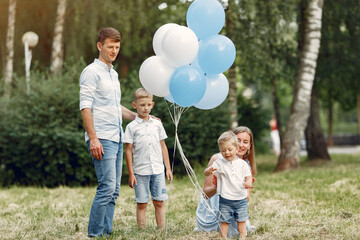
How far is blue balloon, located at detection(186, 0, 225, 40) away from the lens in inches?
173

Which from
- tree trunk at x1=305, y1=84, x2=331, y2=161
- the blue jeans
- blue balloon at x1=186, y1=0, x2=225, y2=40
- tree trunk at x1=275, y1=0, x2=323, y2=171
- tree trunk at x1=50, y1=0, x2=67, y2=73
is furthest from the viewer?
tree trunk at x1=305, y1=84, x2=331, y2=161

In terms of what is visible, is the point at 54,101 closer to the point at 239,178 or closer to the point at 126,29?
the point at 126,29

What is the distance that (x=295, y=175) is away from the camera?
30.2 ft

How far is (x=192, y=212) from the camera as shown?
5883 mm

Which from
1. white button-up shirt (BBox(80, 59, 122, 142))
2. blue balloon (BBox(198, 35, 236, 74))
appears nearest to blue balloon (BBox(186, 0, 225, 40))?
blue balloon (BBox(198, 35, 236, 74))

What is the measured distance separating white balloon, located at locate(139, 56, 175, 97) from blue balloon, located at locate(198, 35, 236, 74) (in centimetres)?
32

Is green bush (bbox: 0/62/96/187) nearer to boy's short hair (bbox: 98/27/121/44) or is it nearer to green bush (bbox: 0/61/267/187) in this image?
green bush (bbox: 0/61/267/187)

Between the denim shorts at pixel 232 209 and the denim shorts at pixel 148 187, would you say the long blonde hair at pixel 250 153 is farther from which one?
the denim shorts at pixel 148 187

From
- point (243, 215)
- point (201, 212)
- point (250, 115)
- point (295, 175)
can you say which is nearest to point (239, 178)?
point (243, 215)

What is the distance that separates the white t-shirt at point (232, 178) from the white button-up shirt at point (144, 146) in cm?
78

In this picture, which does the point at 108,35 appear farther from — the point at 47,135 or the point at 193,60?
the point at 47,135

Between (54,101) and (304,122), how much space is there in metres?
5.62

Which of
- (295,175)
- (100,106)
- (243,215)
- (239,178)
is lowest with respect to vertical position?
(295,175)

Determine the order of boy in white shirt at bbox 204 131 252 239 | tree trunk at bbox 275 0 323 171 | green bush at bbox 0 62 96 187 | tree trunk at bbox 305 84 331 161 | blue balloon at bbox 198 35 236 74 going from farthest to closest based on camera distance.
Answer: tree trunk at bbox 305 84 331 161, tree trunk at bbox 275 0 323 171, green bush at bbox 0 62 96 187, blue balloon at bbox 198 35 236 74, boy in white shirt at bbox 204 131 252 239
